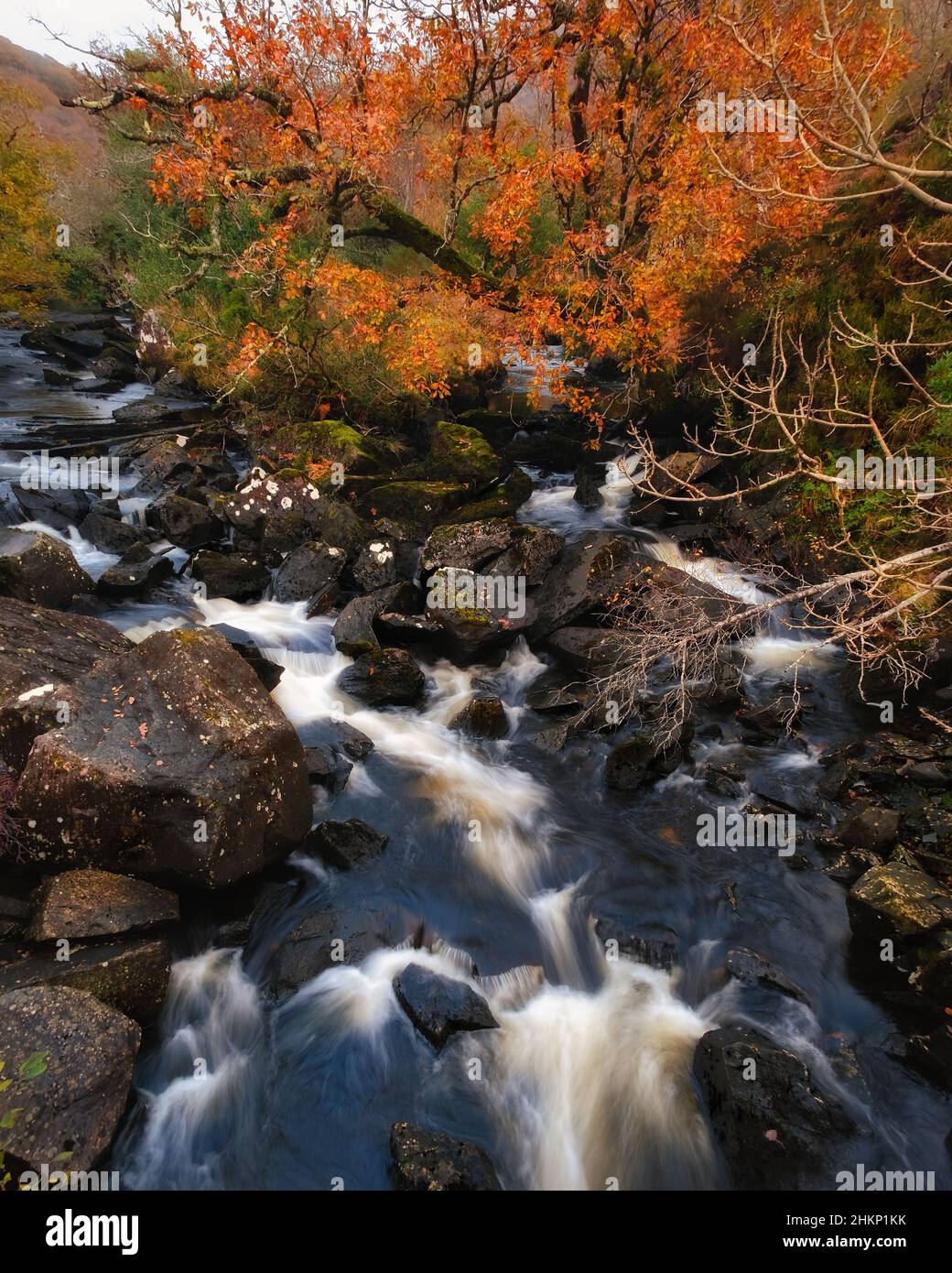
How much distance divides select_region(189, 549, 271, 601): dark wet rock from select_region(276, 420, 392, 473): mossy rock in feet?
12.4

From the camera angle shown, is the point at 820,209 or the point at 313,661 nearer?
the point at 313,661

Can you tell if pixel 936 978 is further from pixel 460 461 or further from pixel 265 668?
pixel 460 461

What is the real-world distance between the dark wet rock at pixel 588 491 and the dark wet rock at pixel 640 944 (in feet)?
34.6

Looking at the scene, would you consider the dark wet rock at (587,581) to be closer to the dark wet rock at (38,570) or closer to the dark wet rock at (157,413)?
the dark wet rock at (38,570)

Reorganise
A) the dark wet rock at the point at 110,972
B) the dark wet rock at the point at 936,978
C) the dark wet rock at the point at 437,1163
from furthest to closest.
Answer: the dark wet rock at the point at 936,978 → the dark wet rock at the point at 110,972 → the dark wet rock at the point at 437,1163

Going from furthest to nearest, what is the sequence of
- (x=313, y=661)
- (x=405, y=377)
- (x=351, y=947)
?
(x=405, y=377), (x=313, y=661), (x=351, y=947)

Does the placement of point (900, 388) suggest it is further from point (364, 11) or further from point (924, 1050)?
point (364, 11)

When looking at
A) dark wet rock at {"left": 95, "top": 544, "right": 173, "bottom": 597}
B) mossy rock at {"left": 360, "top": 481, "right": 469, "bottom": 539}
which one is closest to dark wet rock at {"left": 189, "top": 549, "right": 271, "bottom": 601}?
dark wet rock at {"left": 95, "top": 544, "right": 173, "bottom": 597}

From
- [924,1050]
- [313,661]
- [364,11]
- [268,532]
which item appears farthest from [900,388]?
[364,11]

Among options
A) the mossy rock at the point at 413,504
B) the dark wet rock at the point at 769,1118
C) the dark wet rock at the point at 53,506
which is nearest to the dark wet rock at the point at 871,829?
the dark wet rock at the point at 769,1118

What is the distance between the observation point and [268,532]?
13297 millimetres

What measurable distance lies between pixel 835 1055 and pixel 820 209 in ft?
47.0

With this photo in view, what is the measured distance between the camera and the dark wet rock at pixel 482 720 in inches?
388

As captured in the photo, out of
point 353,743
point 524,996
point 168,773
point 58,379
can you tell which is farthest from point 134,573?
point 58,379
